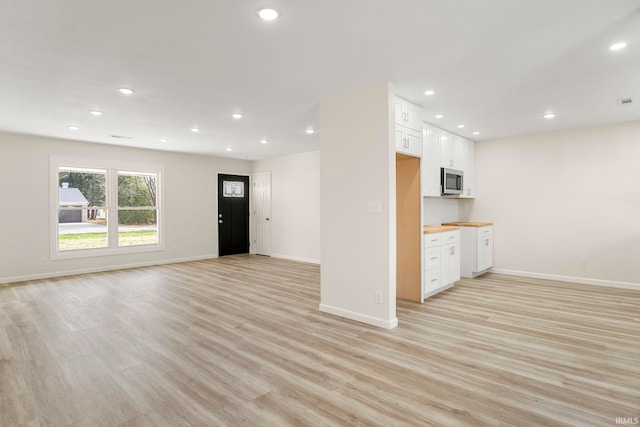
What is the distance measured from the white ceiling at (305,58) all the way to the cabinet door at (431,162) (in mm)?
328

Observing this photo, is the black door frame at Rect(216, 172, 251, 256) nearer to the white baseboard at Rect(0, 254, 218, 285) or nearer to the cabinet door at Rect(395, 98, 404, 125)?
the white baseboard at Rect(0, 254, 218, 285)

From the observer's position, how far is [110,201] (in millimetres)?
6809

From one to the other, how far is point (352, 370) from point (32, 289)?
555cm

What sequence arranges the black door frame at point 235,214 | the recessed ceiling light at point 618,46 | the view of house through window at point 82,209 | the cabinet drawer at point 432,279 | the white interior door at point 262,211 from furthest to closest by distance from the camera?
the white interior door at point 262,211, the black door frame at point 235,214, the view of house through window at point 82,209, the cabinet drawer at point 432,279, the recessed ceiling light at point 618,46

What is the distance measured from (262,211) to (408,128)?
19.1 ft

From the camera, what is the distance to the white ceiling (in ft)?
7.15

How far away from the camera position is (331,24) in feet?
7.64

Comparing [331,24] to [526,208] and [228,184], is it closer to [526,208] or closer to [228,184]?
[526,208]

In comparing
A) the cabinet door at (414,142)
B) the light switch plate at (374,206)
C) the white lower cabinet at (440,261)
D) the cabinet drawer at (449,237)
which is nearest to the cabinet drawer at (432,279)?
the white lower cabinet at (440,261)

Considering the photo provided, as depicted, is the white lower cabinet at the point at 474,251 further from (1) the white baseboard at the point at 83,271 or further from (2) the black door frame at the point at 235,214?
(1) the white baseboard at the point at 83,271

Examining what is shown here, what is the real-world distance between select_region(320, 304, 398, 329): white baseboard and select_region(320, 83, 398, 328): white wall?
1cm

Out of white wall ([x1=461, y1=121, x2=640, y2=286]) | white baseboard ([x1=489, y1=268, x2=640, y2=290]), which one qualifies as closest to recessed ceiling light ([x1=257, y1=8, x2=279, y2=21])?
white wall ([x1=461, y1=121, x2=640, y2=286])

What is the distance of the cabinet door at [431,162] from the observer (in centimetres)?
481

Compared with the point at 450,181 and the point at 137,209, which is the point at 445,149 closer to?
the point at 450,181
